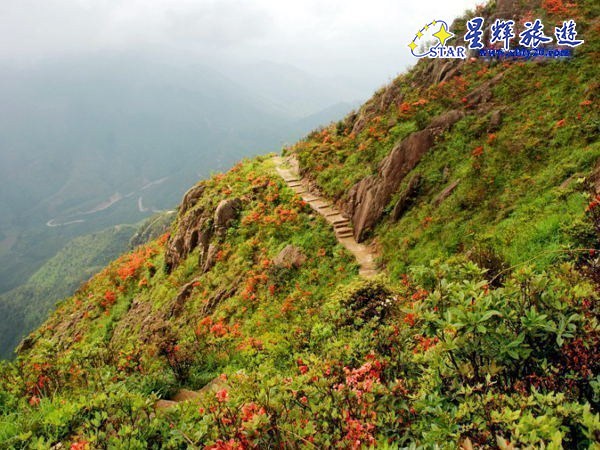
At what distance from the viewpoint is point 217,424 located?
129 inches

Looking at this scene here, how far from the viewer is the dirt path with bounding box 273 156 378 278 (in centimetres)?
1318

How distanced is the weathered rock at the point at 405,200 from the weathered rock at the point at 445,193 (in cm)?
114

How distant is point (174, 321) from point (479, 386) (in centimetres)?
1549

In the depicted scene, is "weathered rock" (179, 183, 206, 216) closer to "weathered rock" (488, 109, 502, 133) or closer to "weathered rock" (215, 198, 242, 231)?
"weathered rock" (215, 198, 242, 231)

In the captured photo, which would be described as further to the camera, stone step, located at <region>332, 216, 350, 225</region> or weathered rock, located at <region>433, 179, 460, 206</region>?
stone step, located at <region>332, 216, 350, 225</region>

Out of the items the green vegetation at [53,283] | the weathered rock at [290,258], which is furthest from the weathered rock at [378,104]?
the green vegetation at [53,283]

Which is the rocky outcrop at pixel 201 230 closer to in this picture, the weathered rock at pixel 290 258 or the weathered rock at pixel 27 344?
the weathered rock at pixel 290 258

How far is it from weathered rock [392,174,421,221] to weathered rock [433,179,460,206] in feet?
3.74

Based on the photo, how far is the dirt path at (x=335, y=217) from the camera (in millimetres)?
13180

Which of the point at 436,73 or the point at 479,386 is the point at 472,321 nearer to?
the point at 479,386

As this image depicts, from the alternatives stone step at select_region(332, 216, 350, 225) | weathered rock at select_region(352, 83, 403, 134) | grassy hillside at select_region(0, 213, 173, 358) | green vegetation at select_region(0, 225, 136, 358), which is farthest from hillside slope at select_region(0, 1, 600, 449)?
green vegetation at select_region(0, 225, 136, 358)

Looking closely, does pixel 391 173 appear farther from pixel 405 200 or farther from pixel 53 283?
pixel 53 283

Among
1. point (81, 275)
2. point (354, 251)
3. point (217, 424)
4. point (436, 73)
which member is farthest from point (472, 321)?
point (81, 275)

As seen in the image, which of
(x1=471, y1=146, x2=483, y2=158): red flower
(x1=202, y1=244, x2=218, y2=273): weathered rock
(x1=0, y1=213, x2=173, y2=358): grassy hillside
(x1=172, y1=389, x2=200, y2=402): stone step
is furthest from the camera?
(x1=0, y1=213, x2=173, y2=358): grassy hillside
